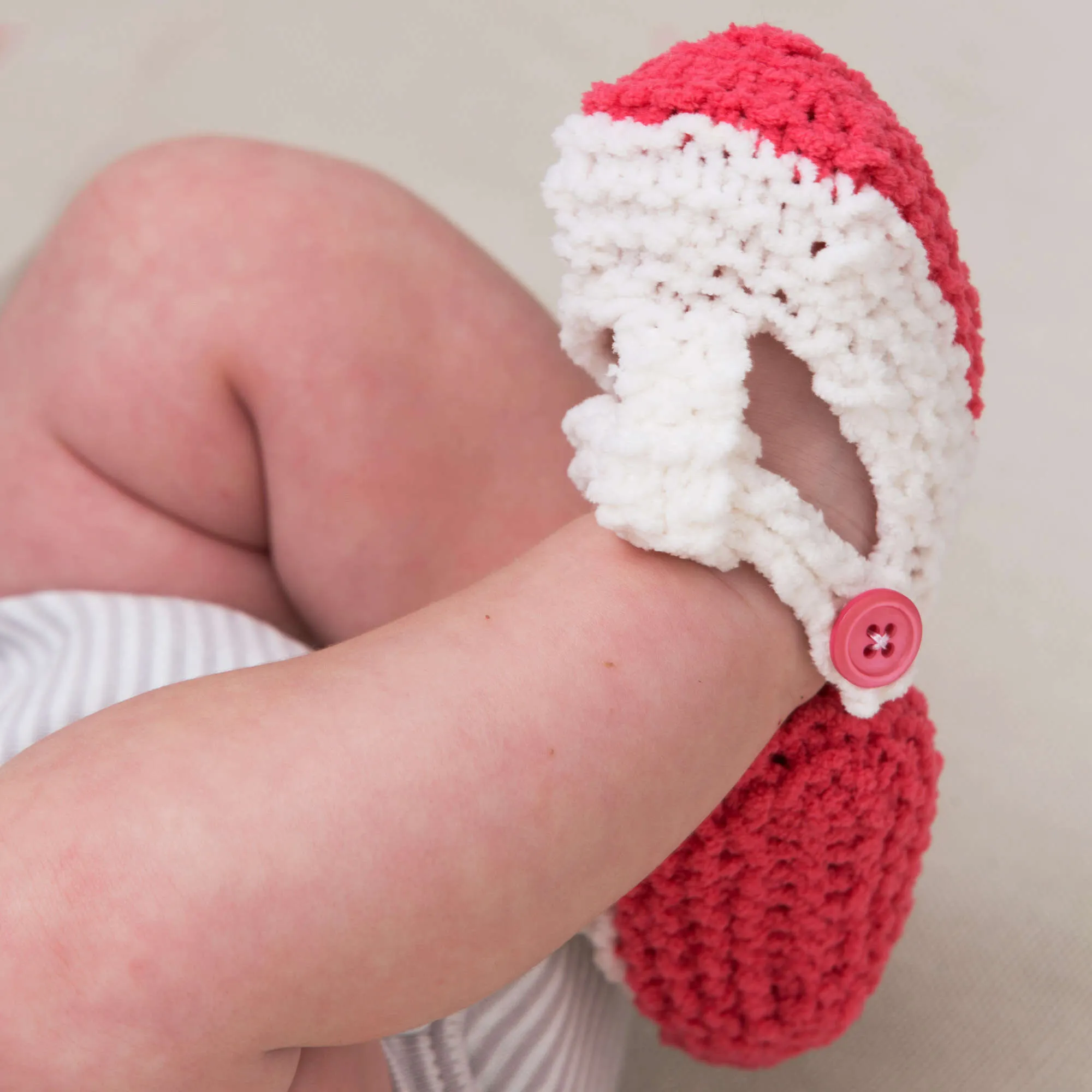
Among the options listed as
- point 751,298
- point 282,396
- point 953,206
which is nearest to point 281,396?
point 282,396

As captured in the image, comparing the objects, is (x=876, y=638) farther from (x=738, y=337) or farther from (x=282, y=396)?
(x=282, y=396)

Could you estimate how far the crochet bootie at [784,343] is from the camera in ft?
1.30

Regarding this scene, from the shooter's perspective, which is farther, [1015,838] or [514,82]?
[514,82]

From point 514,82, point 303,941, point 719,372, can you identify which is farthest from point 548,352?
point 514,82

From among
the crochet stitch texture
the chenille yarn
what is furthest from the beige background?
the chenille yarn

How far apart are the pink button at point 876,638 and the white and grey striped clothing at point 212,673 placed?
0.21 metres

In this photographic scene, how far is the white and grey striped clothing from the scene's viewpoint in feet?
1.71

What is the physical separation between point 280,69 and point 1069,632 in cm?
81

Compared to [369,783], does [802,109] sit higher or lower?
higher

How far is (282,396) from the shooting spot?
553mm

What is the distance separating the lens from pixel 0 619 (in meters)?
0.59

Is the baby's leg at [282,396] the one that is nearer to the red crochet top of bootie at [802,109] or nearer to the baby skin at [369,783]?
the baby skin at [369,783]

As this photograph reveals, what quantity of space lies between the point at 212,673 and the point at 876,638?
0.26 metres

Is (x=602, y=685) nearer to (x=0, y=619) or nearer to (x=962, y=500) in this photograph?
(x=962, y=500)
